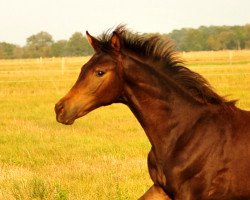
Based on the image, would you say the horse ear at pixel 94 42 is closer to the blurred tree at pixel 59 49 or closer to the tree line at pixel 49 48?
the tree line at pixel 49 48

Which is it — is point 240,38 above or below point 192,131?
below

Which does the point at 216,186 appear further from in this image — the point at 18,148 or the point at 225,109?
the point at 18,148

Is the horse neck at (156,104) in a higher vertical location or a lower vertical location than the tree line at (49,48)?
higher

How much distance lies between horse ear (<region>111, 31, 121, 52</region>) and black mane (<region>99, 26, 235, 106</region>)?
0.46 feet

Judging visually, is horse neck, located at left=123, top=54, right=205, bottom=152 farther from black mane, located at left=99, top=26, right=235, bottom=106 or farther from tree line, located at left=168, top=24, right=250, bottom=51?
tree line, located at left=168, top=24, right=250, bottom=51

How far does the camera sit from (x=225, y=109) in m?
4.57

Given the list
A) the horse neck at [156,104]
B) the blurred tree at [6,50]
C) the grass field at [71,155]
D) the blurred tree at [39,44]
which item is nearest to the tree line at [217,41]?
the blurred tree at [39,44]

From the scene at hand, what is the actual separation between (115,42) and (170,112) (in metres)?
0.81

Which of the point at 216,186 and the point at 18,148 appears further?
the point at 18,148

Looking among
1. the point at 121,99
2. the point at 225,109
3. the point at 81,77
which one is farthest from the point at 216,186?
the point at 81,77

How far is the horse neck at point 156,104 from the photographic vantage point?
4.43 metres

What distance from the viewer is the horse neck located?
4430 mm

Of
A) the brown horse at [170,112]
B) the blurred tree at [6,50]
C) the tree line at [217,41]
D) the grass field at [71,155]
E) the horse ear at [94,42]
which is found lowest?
the blurred tree at [6,50]

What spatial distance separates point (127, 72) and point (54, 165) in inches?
159
